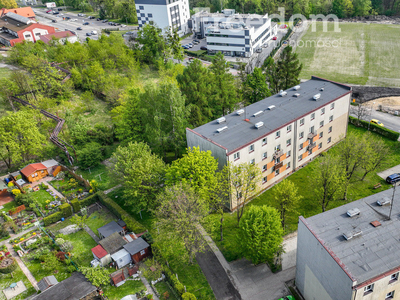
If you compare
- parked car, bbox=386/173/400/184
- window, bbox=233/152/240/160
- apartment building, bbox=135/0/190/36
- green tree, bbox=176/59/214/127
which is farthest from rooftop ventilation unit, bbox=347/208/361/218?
apartment building, bbox=135/0/190/36

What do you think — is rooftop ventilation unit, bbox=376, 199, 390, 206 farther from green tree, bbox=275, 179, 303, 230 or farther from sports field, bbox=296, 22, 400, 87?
sports field, bbox=296, 22, 400, 87

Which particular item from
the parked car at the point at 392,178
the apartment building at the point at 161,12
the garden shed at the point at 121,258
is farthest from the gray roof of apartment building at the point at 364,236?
the apartment building at the point at 161,12

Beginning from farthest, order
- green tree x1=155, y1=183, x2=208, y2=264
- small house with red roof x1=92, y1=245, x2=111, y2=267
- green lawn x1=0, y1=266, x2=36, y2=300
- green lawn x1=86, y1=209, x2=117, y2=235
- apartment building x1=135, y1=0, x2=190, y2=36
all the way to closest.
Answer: apartment building x1=135, y1=0, x2=190, y2=36, green lawn x1=86, y1=209, x2=117, y2=235, small house with red roof x1=92, y1=245, x2=111, y2=267, green lawn x1=0, y1=266, x2=36, y2=300, green tree x1=155, y1=183, x2=208, y2=264

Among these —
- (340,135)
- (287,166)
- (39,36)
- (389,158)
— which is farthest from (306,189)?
(39,36)

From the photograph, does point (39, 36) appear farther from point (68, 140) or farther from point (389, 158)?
point (389, 158)

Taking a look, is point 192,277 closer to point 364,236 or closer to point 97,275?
point 97,275

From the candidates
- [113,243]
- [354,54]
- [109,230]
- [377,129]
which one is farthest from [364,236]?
[354,54]
